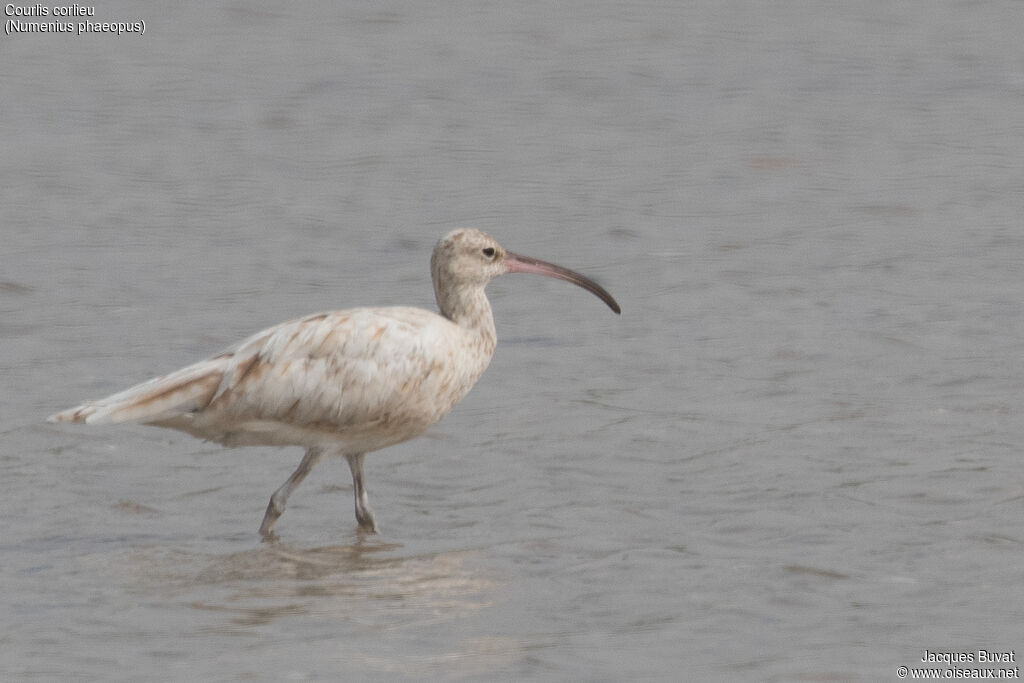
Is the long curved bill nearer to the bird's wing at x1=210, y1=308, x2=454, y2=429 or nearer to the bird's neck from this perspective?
the bird's neck

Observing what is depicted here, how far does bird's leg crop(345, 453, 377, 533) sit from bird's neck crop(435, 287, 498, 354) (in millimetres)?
852

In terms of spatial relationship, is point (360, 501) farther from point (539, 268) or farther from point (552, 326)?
point (552, 326)

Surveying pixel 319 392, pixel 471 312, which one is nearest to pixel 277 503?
pixel 319 392

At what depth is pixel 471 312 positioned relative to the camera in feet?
33.8

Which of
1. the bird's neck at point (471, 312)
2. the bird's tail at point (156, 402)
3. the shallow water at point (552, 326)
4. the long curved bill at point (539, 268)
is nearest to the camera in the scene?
the shallow water at point (552, 326)

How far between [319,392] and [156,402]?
770 millimetres

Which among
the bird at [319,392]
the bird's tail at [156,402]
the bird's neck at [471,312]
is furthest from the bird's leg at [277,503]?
the bird's neck at [471,312]

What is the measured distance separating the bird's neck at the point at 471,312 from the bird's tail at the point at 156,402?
4.03ft

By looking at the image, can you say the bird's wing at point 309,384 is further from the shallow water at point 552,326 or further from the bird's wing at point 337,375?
the shallow water at point 552,326

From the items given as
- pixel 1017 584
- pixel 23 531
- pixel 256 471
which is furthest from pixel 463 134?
pixel 1017 584

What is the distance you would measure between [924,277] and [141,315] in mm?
5321

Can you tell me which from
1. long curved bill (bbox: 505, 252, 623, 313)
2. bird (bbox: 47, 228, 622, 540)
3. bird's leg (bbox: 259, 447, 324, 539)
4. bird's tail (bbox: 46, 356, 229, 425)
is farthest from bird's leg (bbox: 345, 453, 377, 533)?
long curved bill (bbox: 505, 252, 623, 313)

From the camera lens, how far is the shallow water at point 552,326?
827cm

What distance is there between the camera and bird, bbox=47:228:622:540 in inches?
383
